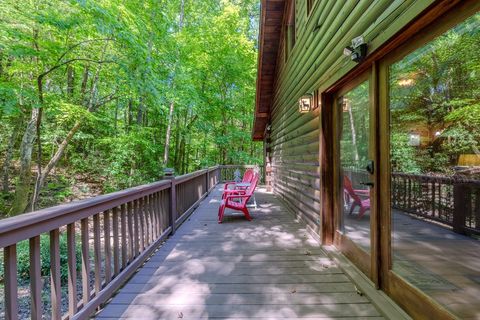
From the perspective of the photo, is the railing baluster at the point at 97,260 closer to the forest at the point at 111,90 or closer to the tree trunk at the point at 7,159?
the forest at the point at 111,90

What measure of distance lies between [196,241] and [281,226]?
4.84 feet

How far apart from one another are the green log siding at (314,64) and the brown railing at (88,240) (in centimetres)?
209

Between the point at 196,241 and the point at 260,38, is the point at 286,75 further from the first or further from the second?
the point at 196,241

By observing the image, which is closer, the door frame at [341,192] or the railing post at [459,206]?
the railing post at [459,206]

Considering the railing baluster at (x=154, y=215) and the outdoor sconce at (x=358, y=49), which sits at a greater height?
the outdoor sconce at (x=358, y=49)

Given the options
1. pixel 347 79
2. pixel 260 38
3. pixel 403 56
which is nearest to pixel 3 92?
pixel 260 38

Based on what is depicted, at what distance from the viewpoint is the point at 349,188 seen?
2.88 metres

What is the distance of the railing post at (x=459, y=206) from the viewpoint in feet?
4.82

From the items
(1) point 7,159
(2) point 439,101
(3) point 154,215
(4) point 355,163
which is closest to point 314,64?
(4) point 355,163

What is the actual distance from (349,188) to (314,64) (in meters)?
1.95

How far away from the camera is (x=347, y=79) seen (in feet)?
9.43

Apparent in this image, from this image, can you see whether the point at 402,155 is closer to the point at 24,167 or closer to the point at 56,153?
the point at 56,153

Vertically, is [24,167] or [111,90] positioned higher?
[111,90]

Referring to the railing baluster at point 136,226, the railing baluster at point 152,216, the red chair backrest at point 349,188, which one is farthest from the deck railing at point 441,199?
the railing baluster at point 152,216
